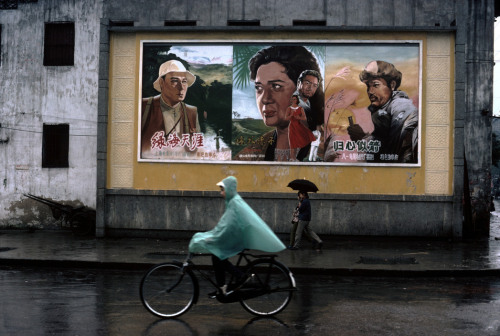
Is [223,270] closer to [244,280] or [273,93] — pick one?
[244,280]

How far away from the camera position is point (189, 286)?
7.91m

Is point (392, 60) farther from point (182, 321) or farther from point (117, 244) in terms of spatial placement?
point (182, 321)

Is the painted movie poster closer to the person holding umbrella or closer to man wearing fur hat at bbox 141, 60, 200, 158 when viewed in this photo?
man wearing fur hat at bbox 141, 60, 200, 158

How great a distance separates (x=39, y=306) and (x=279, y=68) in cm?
1085

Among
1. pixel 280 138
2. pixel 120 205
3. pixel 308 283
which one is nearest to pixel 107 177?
pixel 120 205

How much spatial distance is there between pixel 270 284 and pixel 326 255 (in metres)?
6.77

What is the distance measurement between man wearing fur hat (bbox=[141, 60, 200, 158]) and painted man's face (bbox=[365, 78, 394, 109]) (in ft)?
16.2

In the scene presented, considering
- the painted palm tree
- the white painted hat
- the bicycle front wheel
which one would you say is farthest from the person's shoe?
the white painted hat

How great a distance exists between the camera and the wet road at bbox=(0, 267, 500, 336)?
7.36m

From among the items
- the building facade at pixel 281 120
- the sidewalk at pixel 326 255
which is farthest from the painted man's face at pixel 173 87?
the sidewalk at pixel 326 255

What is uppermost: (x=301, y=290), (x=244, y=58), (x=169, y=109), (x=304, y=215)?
(x=244, y=58)

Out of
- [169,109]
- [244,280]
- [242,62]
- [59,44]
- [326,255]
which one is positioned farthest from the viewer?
[59,44]

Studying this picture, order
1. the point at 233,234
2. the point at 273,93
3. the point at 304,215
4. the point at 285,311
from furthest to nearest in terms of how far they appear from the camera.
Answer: the point at 273,93 → the point at 304,215 → the point at 285,311 → the point at 233,234

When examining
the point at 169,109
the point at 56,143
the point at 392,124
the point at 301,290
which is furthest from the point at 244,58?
the point at 301,290
